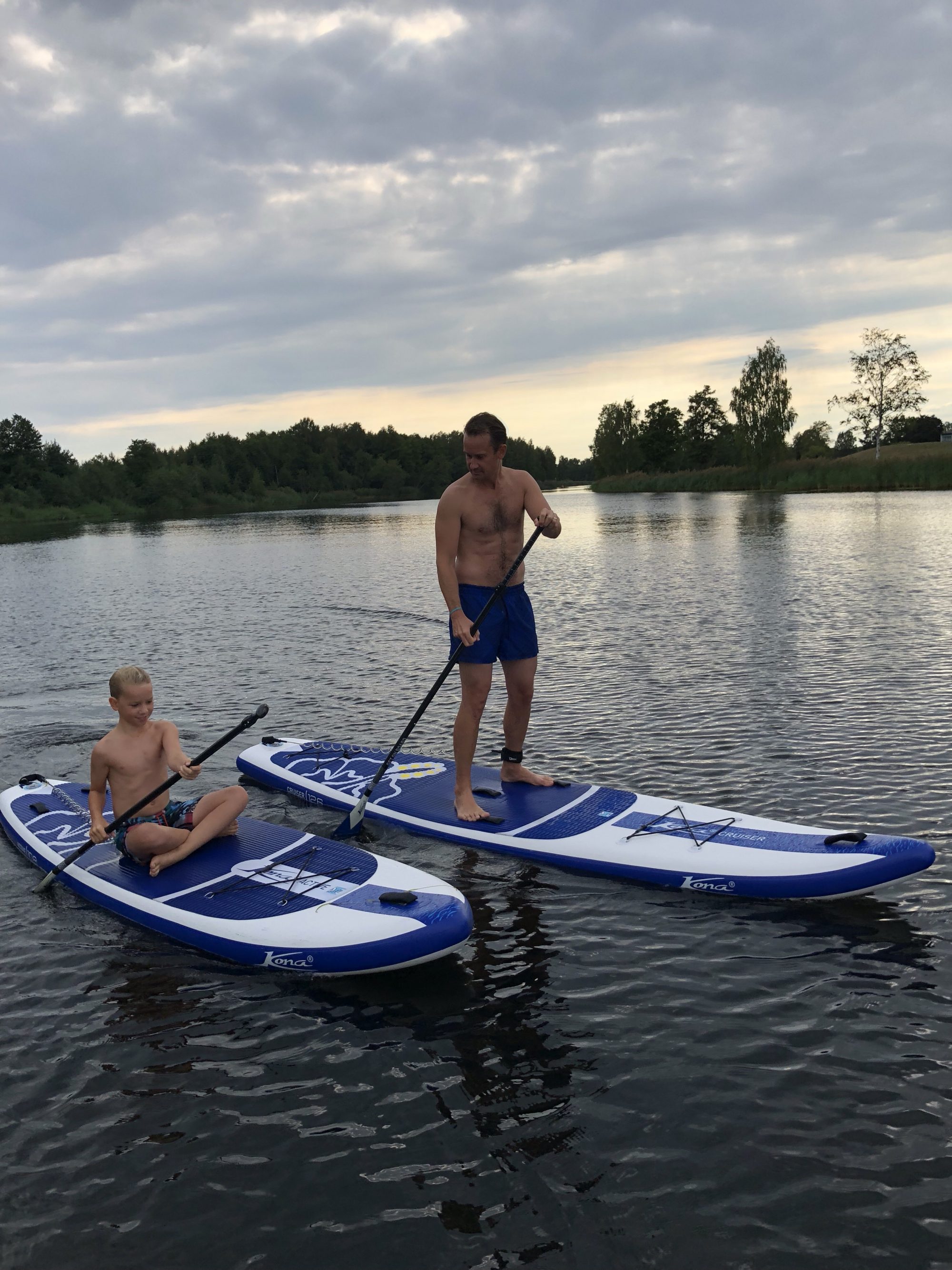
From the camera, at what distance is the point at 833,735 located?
33.2ft

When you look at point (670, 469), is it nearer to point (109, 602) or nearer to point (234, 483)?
point (234, 483)

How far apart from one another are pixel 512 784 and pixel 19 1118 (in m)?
4.47

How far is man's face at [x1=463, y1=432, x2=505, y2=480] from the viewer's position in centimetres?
706

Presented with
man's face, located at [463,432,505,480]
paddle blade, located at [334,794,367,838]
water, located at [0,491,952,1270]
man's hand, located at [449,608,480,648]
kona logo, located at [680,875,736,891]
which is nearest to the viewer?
water, located at [0,491,952,1270]

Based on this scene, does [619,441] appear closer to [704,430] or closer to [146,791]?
[704,430]

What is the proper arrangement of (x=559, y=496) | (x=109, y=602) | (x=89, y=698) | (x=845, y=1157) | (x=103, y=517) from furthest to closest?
(x=559, y=496) → (x=103, y=517) → (x=109, y=602) → (x=89, y=698) → (x=845, y=1157)

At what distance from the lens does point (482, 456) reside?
7109 mm

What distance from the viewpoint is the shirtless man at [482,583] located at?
7.38 metres

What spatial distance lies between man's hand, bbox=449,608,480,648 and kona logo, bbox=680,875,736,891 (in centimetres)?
231

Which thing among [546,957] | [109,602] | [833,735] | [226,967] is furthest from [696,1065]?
[109,602]

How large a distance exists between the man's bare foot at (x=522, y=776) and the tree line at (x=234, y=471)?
62.4m

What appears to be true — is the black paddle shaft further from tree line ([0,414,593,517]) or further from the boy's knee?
tree line ([0,414,593,517])

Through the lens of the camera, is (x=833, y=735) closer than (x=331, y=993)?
No

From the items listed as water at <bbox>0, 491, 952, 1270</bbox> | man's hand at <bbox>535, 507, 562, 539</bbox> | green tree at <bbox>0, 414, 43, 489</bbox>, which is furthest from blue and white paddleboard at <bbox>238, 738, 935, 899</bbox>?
green tree at <bbox>0, 414, 43, 489</bbox>
